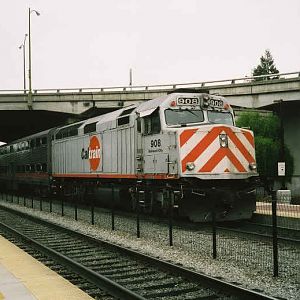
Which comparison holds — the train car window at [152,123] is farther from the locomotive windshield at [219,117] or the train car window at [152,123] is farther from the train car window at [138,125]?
the locomotive windshield at [219,117]

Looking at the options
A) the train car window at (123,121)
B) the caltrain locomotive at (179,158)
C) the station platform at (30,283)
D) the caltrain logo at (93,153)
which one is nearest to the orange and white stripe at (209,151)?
the caltrain locomotive at (179,158)

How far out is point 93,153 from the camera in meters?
19.4

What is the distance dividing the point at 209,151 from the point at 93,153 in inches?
298

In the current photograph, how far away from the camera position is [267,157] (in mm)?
32938

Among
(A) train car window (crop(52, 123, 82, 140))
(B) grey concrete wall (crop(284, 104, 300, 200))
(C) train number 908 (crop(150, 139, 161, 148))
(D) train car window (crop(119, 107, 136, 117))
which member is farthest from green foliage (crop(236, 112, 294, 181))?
(C) train number 908 (crop(150, 139, 161, 148))

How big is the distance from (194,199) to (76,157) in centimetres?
973

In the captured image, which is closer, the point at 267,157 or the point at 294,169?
the point at 267,157

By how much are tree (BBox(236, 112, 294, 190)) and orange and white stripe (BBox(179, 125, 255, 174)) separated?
19.9 meters

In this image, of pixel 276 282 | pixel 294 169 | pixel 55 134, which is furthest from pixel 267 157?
pixel 276 282

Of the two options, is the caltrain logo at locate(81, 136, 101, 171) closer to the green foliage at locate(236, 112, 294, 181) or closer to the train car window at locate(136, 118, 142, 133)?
the train car window at locate(136, 118, 142, 133)

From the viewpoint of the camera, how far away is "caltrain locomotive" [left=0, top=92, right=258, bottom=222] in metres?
12.9

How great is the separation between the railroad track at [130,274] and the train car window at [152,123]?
4109 mm

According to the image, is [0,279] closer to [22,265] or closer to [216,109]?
[22,265]

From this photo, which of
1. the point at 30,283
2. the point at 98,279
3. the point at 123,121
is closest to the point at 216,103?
the point at 123,121
